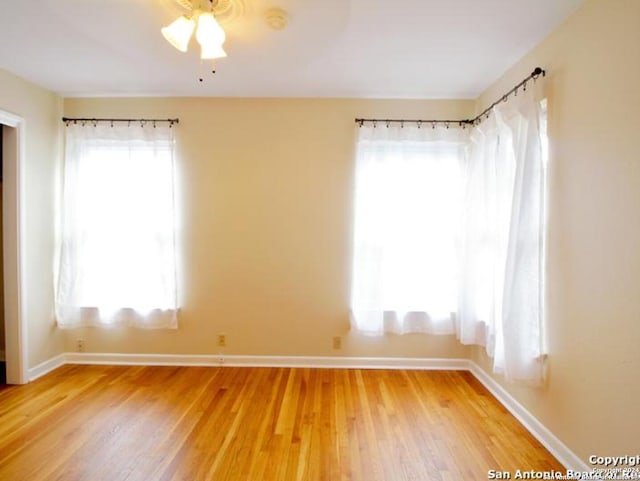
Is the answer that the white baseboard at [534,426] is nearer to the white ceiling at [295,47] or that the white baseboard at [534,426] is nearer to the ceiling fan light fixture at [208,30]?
the white ceiling at [295,47]

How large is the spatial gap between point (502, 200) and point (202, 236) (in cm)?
261

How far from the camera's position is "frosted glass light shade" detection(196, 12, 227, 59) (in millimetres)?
1425

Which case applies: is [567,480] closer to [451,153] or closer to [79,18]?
[451,153]

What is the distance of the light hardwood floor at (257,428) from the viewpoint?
168cm

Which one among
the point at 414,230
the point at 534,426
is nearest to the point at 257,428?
the point at 534,426

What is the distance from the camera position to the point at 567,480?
64.1 inches

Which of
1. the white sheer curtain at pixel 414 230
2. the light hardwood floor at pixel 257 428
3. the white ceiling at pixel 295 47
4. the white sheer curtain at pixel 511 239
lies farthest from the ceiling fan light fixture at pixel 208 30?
the light hardwood floor at pixel 257 428

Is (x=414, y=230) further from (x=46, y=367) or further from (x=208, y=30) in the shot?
(x=46, y=367)

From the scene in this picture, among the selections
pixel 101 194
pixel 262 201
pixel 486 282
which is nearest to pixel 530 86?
pixel 486 282

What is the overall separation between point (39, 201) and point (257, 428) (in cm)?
276

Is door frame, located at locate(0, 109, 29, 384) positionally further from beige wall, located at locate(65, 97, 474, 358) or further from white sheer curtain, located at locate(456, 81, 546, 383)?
white sheer curtain, located at locate(456, 81, 546, 383)

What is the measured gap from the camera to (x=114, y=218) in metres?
2.84

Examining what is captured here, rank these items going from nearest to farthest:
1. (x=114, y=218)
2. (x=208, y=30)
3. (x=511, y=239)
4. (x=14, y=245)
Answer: (x=208, y=30) < (x=511, y=239) < (x=14, y=245) < (x=114, y=218)

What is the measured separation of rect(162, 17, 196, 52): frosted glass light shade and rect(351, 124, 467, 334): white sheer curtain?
5.41 ft
